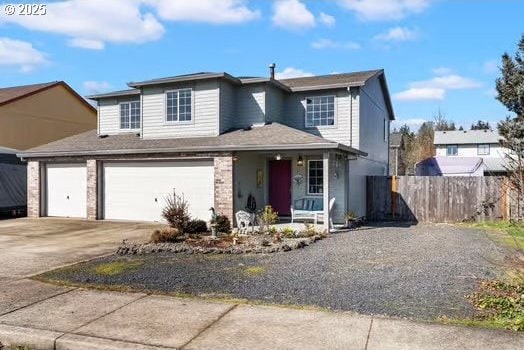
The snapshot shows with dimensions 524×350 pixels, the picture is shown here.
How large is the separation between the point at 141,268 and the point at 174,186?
781 cm

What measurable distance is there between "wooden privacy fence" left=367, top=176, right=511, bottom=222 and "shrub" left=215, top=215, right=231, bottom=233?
711cm

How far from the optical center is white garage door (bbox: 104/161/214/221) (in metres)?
15.7

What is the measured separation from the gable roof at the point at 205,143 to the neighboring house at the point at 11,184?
2.28 metres

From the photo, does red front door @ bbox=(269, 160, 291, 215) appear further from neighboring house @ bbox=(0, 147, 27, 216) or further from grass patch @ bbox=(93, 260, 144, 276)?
neighboring house @ bbox=(0, 147, 27, 216)

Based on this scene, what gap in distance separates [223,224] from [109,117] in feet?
31.3

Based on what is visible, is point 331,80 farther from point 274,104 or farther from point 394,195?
point 394,195

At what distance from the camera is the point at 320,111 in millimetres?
17891

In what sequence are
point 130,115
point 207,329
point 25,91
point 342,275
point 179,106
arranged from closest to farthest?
point 207,329
point 342,275
point 179,106
point 130,115
point 25,91

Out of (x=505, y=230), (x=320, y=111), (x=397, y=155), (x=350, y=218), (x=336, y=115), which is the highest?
(x=320, y=111)

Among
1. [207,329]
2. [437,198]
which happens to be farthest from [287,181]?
[207,329]

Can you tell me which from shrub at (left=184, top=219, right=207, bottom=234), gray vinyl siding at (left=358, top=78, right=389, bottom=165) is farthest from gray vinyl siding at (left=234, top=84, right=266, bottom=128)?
shrub at (left=184, top=219, right=207, bottom=234)

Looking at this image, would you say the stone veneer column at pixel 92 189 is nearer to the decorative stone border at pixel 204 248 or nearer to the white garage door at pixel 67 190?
the white garage door at pixel 67 190

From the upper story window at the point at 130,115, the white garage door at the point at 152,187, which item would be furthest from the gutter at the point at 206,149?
the upper story window at the point at 130,115

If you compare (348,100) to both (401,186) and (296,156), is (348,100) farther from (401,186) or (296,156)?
(401,186)
